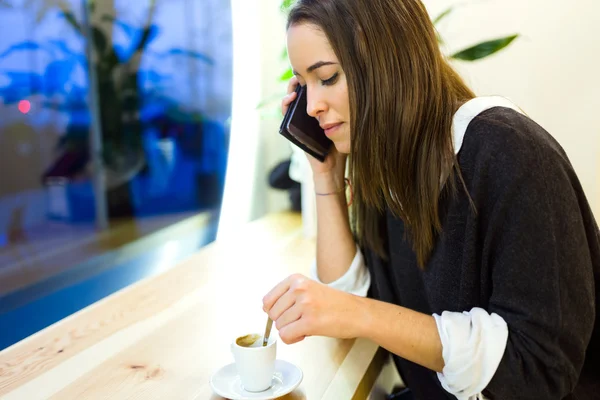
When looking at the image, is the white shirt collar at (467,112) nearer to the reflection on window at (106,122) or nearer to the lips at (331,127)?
the lips at (331,127)

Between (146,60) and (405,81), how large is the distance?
1.09m

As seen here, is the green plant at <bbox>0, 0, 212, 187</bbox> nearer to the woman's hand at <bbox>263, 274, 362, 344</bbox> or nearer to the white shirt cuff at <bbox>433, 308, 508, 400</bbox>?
the woman's hand at <bbox>263, 274, 362, 344</bbox>

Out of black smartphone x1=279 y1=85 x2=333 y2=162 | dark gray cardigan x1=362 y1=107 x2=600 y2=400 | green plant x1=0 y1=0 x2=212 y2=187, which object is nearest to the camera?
dark gray cardigan x1=362 y1=107 x2=600 y2=400

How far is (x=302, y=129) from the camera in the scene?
1.24 m

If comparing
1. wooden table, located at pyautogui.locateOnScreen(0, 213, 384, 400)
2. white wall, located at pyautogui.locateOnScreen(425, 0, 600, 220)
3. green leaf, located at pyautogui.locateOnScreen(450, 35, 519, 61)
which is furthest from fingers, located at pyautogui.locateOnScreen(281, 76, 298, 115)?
white wall, located at pyautogui.locateOnScreen(425, 0, 600, 220)

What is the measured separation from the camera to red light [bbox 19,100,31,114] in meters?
1.32

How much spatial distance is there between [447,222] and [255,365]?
0.40m

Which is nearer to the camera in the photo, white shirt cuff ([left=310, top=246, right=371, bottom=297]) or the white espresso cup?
the white espresso cup

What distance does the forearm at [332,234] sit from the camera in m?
1.25

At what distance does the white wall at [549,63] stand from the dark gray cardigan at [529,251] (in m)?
1.19

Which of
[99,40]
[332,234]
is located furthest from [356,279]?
[99,40]

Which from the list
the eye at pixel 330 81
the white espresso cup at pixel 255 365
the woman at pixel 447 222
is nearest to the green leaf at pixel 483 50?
the woman at pixel 447 222

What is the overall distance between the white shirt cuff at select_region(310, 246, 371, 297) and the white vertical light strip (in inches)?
39.2

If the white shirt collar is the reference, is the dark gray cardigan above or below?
below
